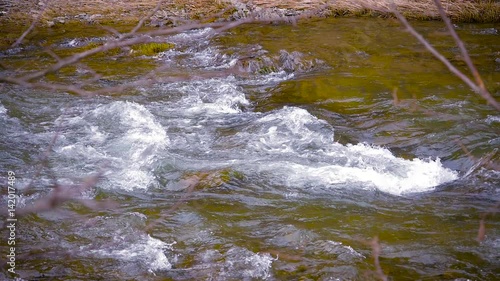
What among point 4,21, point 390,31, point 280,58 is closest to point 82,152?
point 280,58

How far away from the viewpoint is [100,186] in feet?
19.1

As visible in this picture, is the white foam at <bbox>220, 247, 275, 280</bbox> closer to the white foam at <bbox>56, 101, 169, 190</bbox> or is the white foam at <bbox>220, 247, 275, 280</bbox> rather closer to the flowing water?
the flowing water

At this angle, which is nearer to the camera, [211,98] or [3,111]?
[3,111]

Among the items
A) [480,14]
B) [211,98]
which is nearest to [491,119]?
[211,98]

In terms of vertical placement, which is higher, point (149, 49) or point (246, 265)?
point (149, 49)

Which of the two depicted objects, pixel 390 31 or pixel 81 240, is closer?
pixel 81 240

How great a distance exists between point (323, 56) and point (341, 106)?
268 centimetres

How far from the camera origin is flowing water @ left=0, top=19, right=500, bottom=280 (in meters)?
4.38

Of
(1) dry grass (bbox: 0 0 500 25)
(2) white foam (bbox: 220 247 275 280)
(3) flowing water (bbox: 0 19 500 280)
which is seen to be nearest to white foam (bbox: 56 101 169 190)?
(3) flowing water (bbox: 0 19 500 280)

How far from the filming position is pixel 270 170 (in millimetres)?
6199

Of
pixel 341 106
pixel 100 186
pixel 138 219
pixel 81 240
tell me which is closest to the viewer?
pixel 81 240

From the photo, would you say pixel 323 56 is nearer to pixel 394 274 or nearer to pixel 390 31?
pixel 390 31

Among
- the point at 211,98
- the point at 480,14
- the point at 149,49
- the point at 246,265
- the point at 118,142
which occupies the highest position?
the point at 480,14

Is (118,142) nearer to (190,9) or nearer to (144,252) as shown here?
(144,252)
